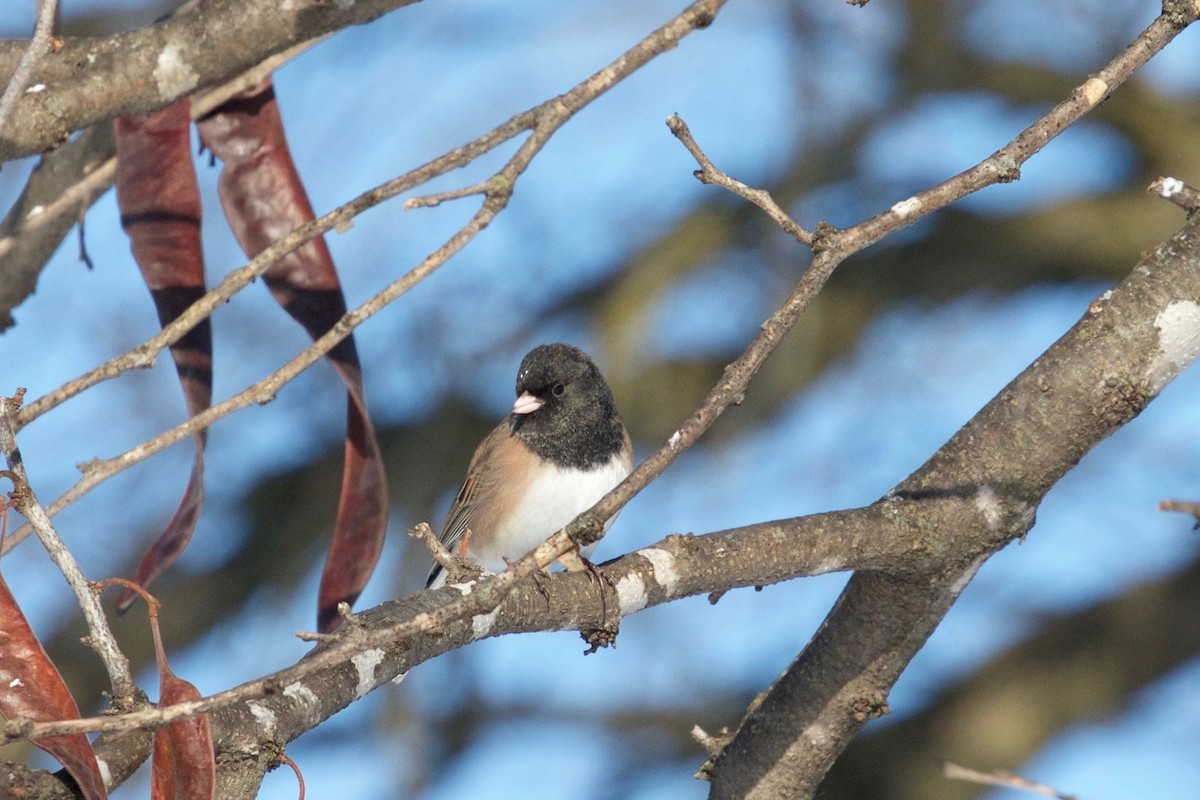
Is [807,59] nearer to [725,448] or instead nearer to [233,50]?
[725,448]

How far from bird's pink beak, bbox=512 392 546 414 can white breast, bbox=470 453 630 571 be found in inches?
5.8

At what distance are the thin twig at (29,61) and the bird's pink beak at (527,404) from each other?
5.61ft

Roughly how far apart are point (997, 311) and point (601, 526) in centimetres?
335

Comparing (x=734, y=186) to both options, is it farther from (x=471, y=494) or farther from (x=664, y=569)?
(x=471, y=494)

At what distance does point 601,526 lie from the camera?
142cm

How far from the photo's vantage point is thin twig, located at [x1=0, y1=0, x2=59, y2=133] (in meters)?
1.37

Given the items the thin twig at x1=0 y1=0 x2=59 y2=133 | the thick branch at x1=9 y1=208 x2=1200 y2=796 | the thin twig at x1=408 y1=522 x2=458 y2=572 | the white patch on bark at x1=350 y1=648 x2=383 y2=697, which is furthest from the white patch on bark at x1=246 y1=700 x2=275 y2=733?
the thin twig at x1=0 y1=0 x2=59 y2=133

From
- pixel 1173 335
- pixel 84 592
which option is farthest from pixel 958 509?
pixel 84 592

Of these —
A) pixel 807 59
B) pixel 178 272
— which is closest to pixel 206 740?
pixel 178 272

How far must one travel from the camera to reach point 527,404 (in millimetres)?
3121

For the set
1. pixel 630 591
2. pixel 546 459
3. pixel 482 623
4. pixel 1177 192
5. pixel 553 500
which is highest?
pixel 546 459

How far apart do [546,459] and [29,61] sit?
1.85 metres

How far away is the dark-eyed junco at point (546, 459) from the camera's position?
307 centimetres

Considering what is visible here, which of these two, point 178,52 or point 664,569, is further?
point 178,52
